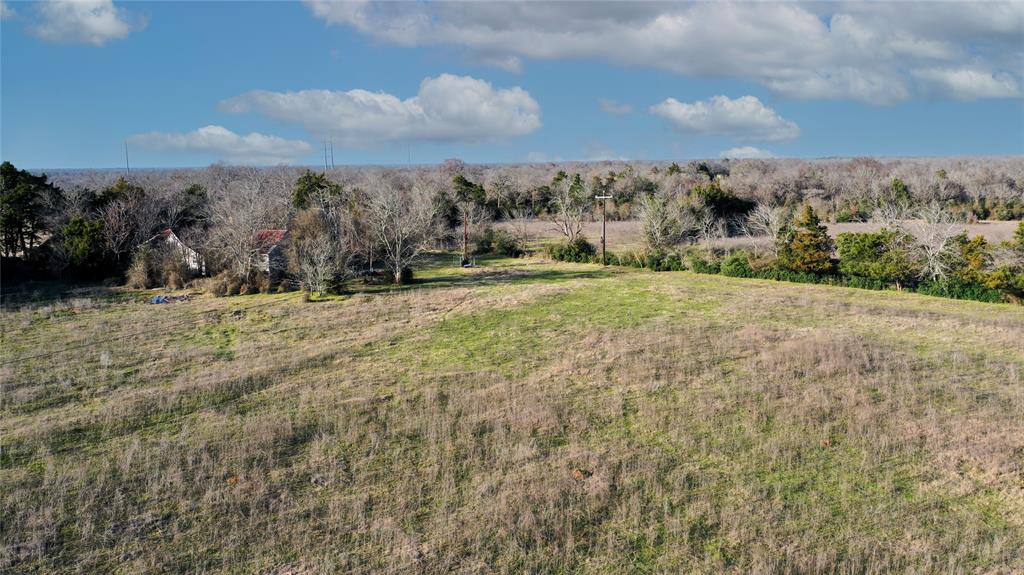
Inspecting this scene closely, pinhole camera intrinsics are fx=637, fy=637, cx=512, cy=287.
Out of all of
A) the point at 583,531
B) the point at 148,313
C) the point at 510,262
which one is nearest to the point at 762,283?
the point at 510,262

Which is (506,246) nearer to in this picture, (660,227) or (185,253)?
(660,227)

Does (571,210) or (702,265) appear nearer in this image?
(702,265)

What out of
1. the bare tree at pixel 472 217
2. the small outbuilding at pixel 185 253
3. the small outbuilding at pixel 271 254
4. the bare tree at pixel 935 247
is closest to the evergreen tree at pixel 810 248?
the bare tree at pixel 935 247

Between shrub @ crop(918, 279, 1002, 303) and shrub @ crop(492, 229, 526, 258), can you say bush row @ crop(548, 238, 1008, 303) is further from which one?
shrub @ crop(492, 229, 526, 258)

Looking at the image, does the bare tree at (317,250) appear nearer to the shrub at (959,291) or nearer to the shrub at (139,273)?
the shrub at (139,273)

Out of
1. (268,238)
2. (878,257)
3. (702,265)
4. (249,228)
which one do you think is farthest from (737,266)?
(249,228)
